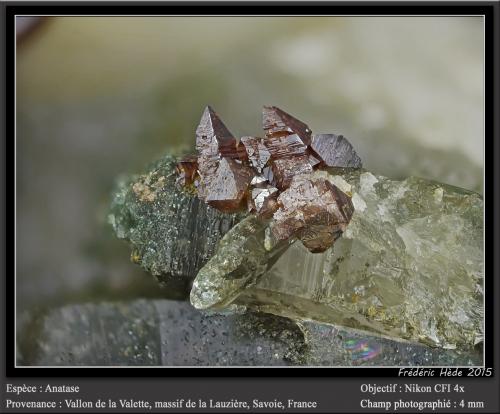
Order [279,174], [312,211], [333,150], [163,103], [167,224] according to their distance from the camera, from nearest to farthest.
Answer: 1. [312,211]
2. [279,174]
3. [333,150]
4. [167,224]
5. [163,103]

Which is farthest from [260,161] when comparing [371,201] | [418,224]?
[418,224]

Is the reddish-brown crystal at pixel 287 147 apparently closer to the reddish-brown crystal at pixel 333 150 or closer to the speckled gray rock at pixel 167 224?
the reddish-brown crystal at pixel 333 150

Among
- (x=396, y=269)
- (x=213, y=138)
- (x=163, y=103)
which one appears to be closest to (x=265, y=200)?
(x=213, y=138)

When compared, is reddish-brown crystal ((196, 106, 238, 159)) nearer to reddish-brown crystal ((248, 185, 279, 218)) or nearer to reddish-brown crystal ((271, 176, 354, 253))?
reddish-brown crystal ((248, 185, 279, 218))

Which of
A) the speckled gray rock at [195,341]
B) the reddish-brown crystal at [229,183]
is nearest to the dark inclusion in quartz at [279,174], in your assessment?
the reddish-brown crystal at [229,183]

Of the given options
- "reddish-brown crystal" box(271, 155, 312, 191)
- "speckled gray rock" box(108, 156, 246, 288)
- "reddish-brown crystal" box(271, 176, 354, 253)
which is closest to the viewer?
"reddish-brown crystal" box(271, 176, 354, 253)

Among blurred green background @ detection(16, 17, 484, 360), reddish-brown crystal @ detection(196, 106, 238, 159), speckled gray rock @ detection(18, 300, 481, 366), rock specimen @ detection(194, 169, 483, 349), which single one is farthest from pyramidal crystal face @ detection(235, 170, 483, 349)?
reddish-brown crystal @ detection(196, 106, 238, 159)

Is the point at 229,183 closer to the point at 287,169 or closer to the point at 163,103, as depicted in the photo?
the point at 287,169
